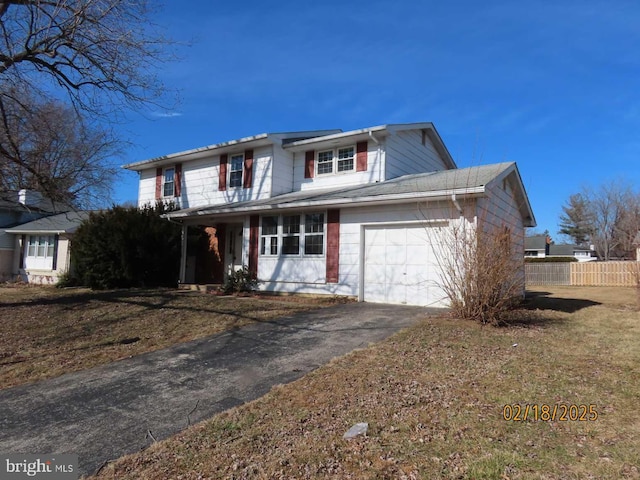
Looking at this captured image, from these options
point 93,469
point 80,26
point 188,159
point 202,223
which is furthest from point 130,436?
point 188,159

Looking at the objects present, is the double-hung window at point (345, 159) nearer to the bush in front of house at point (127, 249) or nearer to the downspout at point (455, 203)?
the downspout at point (455, 203)

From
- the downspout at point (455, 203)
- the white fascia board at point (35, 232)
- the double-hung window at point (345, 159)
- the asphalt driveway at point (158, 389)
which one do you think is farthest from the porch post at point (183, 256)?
the downspout at point (455, 203)

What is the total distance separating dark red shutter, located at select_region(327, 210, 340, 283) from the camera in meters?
12.6

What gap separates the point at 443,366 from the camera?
5.60 meters

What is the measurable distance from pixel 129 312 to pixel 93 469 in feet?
26.3

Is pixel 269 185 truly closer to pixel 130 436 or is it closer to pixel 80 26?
pixel 80 26

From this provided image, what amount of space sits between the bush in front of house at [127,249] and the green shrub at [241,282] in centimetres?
450

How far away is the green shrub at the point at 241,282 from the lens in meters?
14.2

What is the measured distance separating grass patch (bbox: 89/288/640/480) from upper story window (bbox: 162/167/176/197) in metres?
16.3

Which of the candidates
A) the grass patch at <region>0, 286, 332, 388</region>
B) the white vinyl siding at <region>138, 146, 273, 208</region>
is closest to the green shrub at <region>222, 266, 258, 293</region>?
the grass patch at <region>0, 286, 332, 388</region>

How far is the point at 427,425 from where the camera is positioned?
12.6 ft

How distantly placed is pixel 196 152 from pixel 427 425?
16556mm

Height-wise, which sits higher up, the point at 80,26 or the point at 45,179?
the point at 80,26
